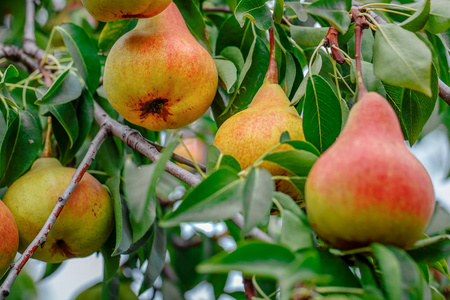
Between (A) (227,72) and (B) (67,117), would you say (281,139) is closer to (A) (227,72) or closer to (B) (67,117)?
(A) (227,72)

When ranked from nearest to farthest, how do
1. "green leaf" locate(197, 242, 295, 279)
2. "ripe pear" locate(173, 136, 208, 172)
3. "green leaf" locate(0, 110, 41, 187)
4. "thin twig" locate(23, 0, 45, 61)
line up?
"green leaf" locate(197, 242, 295, 279) < "green leaf" locate(0, 110, 41, 187) < "thin twig" locate(23, 0, 45, 61) < "ripe pear" locate(173, 136, 208, 172)

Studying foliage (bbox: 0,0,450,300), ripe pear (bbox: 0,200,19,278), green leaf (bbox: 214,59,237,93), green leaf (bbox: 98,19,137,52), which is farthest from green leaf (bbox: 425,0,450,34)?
ripe pear (bbox: 0,200,19,278)

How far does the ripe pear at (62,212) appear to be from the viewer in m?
0.97

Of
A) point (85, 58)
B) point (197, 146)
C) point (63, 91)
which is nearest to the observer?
point (63, 91)

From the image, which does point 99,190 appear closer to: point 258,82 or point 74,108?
point 74,108

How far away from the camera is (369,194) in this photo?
0.56m

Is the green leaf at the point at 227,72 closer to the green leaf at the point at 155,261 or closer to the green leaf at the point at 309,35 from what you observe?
the green leaf at the point at 309,35

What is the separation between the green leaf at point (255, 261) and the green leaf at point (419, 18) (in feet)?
1.57

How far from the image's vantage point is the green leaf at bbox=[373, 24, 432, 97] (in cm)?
70

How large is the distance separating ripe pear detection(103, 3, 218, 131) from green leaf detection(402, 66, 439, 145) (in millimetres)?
363

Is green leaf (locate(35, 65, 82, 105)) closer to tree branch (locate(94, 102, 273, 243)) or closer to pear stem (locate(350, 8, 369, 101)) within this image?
tree branch (locate(94, 102, 273, 243))

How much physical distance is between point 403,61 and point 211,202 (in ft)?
1.10

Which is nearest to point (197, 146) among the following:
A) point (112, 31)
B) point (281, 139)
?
point (112, 31)

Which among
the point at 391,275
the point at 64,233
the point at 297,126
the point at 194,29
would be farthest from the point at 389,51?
the point at 64,233
